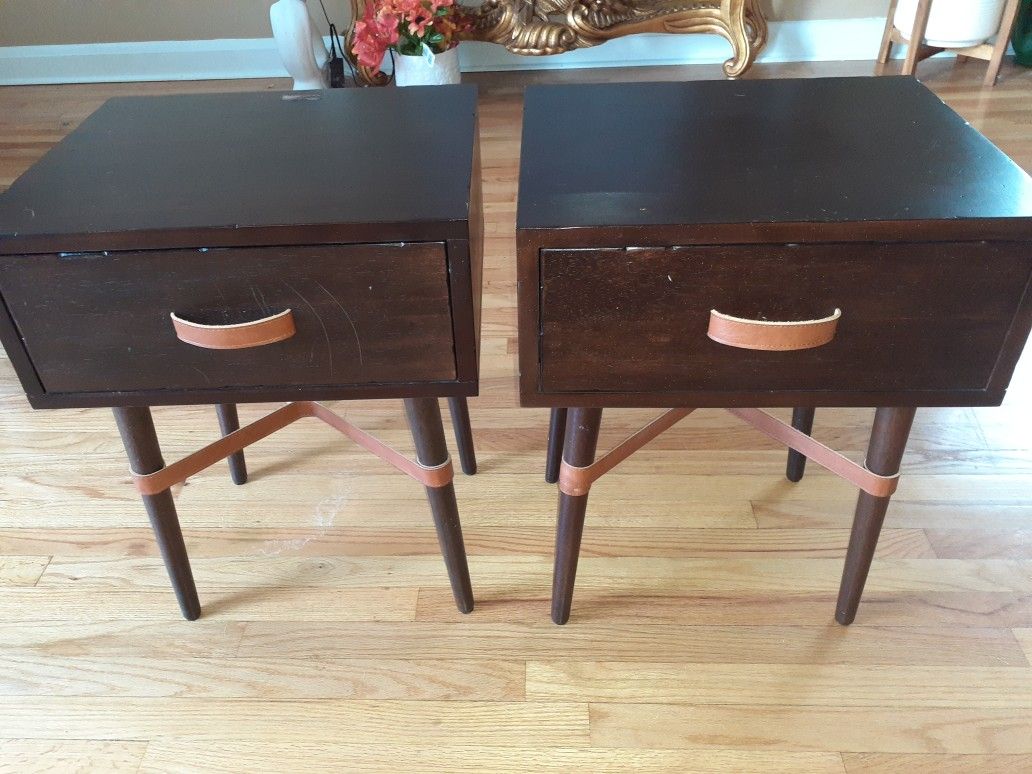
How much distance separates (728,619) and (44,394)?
0.83 metres

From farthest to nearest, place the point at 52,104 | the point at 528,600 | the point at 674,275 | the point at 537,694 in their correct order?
the point at 52,104 < the point at 528,600 < the point at 537,694 < the point at 674,275

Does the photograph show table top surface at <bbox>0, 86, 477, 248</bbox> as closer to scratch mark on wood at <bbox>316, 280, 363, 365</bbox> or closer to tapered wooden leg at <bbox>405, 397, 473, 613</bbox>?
scratch mark on wood at <bbox>316, 280, 363, 365</bbox>

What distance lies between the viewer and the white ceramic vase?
2617 mm

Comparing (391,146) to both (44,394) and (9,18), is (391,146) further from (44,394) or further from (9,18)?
(9,18)

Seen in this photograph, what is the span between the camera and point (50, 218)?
0.75 meters

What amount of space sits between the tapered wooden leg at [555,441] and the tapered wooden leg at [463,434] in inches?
4.7

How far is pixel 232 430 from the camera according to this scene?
1254 mm

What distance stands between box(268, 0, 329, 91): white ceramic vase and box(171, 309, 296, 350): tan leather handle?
2045 millimetres

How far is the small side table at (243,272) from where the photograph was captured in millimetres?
734

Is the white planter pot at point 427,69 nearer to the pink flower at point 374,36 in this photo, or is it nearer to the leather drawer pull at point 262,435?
the pink flower at point 374,36

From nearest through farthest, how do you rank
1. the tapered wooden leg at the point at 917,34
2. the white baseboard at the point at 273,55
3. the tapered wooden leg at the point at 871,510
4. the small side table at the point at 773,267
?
the small side table at the point at 773,267 < the tapered wooden leg at the point at 871,510 < the tapered wooden leg at the point at 917,34 < the white baseboard at the point at 273,55

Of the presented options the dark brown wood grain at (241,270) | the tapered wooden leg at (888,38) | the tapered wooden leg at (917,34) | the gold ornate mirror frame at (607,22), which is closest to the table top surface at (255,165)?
the dark brown wood grain at (241,270)

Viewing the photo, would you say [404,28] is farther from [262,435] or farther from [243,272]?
[243,272]

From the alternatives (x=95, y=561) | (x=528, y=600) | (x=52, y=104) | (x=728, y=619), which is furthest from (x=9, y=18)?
(x=728, y=619)
